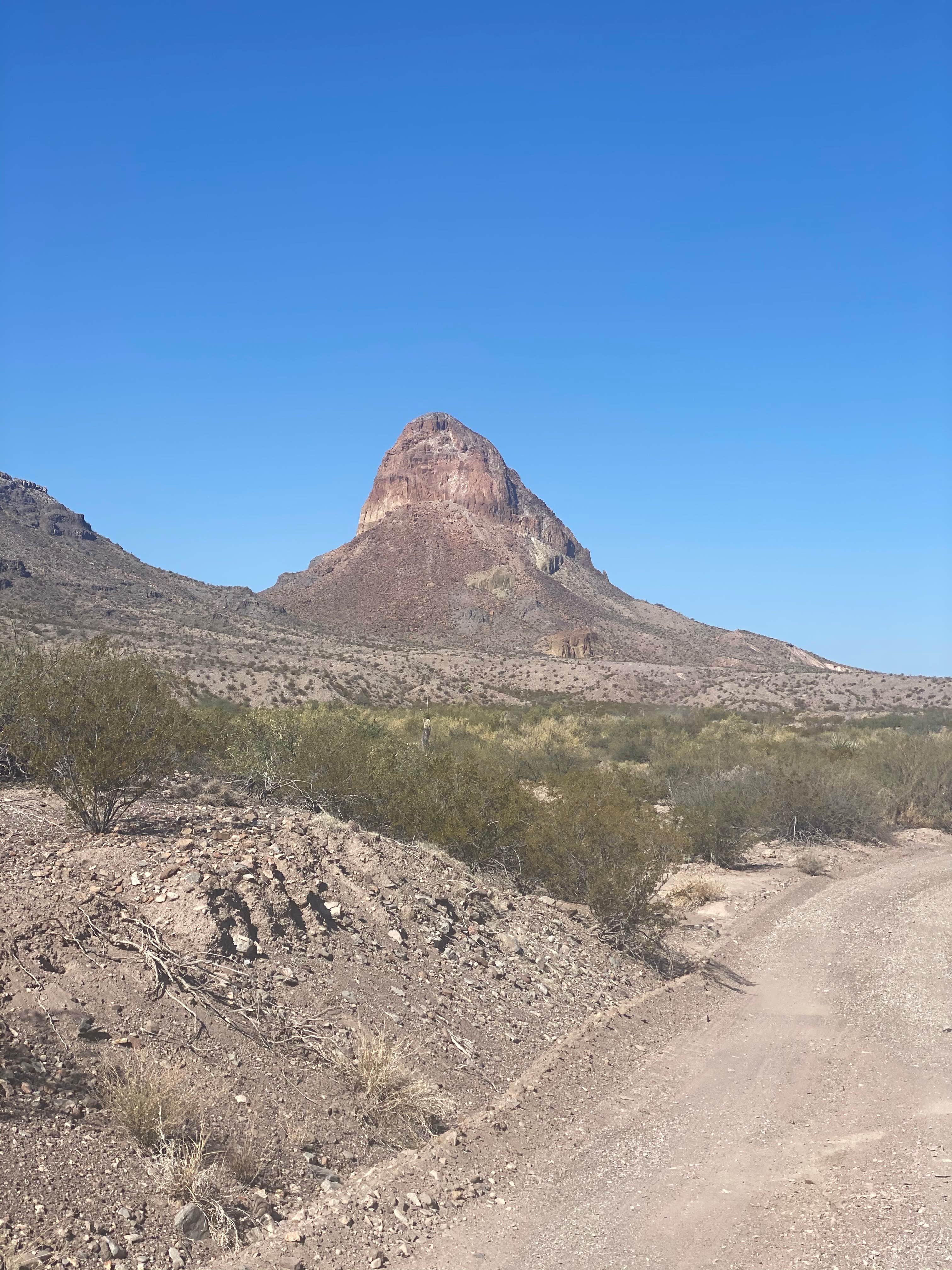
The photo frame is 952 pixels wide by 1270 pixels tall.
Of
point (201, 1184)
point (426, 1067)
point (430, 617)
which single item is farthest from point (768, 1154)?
point (430, 617)

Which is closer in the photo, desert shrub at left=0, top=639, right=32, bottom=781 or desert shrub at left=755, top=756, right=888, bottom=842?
desert shrub at left=0, top=639, right=32, bottom=781

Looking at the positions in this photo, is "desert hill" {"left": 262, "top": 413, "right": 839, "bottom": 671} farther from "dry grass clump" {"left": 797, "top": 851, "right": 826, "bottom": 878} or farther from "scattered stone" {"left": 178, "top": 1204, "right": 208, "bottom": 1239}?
"scattered stone" {"left": 178, "top": 1204, "right": 208, "bottom": 1239}

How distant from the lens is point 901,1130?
7098mm

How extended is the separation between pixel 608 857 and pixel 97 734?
685 centimetres

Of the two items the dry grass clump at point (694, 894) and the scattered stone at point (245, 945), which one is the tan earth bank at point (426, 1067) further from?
the dry grass clump at point (694, 894)

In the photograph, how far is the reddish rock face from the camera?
443ft

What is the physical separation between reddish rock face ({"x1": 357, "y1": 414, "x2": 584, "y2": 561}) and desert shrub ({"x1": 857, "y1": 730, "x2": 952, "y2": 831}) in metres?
106

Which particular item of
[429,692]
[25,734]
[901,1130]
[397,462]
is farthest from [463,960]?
[397,462]

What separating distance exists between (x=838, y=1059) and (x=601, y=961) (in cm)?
300

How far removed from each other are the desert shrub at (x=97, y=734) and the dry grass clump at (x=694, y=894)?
9.29 m

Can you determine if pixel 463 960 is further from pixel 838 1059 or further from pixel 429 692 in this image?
pixel 429 692

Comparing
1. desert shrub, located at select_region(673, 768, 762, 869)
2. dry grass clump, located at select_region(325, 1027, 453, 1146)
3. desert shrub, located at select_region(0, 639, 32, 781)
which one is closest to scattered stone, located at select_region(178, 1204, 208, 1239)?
dry grass clump, located at select_region(325, 1027, 453, 1146)

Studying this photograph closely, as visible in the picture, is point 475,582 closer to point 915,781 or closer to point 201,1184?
point 915,781

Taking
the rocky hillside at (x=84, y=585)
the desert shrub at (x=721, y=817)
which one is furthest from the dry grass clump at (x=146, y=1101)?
the rocky hillside at (x=84, y=585)
